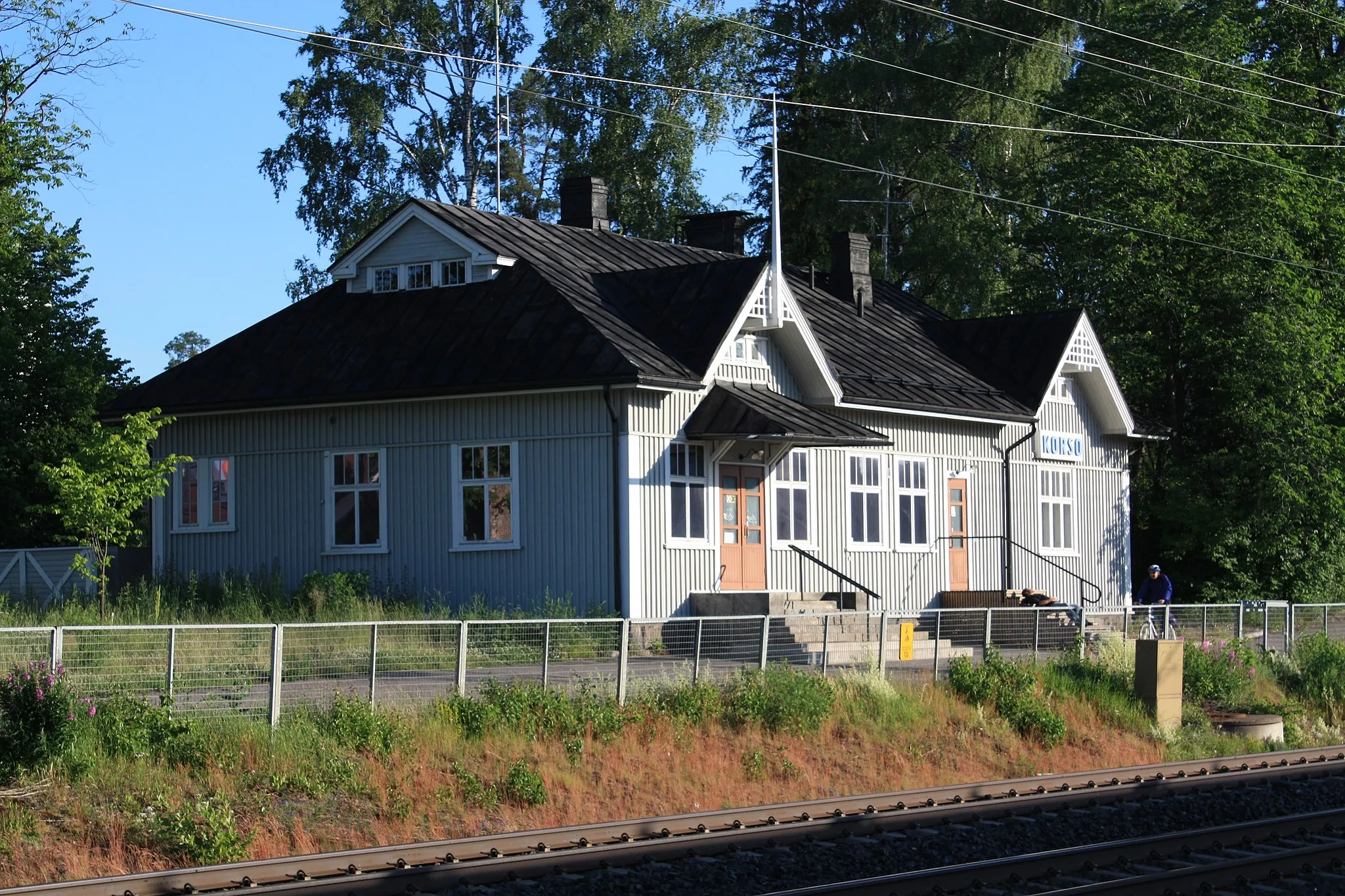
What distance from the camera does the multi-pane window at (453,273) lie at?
3123cm

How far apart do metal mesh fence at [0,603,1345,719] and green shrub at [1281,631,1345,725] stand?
131 inches

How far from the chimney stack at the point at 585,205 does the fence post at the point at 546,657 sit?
60.2 feet

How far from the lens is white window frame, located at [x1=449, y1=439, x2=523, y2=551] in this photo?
28.1m

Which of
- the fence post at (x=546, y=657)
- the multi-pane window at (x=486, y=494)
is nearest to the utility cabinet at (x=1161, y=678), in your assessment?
the fence post at (x=546, y=657)

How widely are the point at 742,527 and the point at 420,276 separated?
306 inches

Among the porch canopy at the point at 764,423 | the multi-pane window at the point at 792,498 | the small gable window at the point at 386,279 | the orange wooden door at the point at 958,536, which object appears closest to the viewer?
the porch canopy at the point at 764,423

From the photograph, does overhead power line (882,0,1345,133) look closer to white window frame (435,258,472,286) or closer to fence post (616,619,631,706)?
white window frame (435,258,472,286)

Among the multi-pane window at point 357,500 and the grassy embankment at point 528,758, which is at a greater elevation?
the multi-pane window at point 357,500

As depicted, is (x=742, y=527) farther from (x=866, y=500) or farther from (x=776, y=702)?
(x=776, y=702)

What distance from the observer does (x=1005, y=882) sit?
12211mm

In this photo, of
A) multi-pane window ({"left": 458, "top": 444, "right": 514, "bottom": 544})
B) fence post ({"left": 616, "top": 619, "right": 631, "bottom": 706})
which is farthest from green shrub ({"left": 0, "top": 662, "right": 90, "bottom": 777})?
multi-pane window ({"left": 458, "top": 444, "right": 514, "bottom": 544})

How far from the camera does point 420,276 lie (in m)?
32.0

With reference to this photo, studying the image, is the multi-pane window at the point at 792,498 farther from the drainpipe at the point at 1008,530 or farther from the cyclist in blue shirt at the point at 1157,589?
the drainpipe at the point at 1008,530

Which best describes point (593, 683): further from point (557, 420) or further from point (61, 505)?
point (61, 505)
